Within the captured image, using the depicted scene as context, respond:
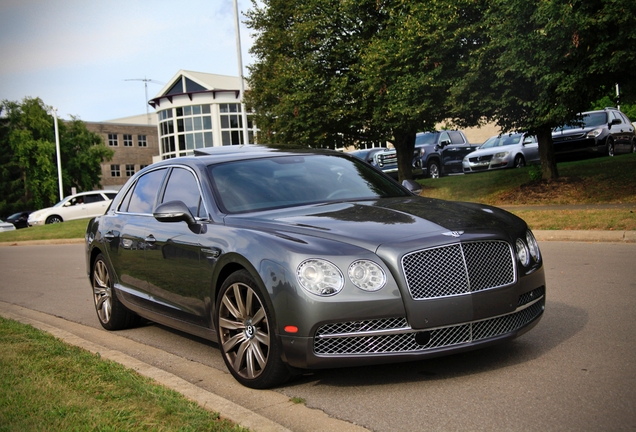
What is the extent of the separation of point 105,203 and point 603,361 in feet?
114

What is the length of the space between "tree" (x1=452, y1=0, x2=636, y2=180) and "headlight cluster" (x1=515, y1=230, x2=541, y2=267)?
1251cm

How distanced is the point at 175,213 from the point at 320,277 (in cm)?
166

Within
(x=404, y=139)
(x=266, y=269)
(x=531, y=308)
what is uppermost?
(x=404, y=139)

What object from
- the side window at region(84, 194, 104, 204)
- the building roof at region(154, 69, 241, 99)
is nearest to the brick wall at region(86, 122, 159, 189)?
the building roof at region(154, 69, 241, 99)

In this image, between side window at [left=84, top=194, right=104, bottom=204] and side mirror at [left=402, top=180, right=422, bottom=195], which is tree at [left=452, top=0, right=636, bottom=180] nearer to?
side mirror at [left=402, top=180, right=422, bottom=195]

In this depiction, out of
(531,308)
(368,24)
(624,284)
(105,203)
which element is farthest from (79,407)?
(105,203)

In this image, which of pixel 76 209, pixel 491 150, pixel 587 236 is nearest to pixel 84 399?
pixel 587 236

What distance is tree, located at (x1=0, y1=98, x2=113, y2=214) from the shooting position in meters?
65.3

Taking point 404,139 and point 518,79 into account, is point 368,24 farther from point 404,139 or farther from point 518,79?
point 518,79

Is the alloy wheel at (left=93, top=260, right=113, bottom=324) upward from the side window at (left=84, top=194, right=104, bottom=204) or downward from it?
downward

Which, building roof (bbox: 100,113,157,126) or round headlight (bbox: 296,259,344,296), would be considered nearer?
round headlight (bbox: 296,259,344,296)

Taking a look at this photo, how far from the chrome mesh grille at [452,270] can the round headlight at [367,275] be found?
0.16m

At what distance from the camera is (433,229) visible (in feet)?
16.1

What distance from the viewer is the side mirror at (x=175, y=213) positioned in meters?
5.82
